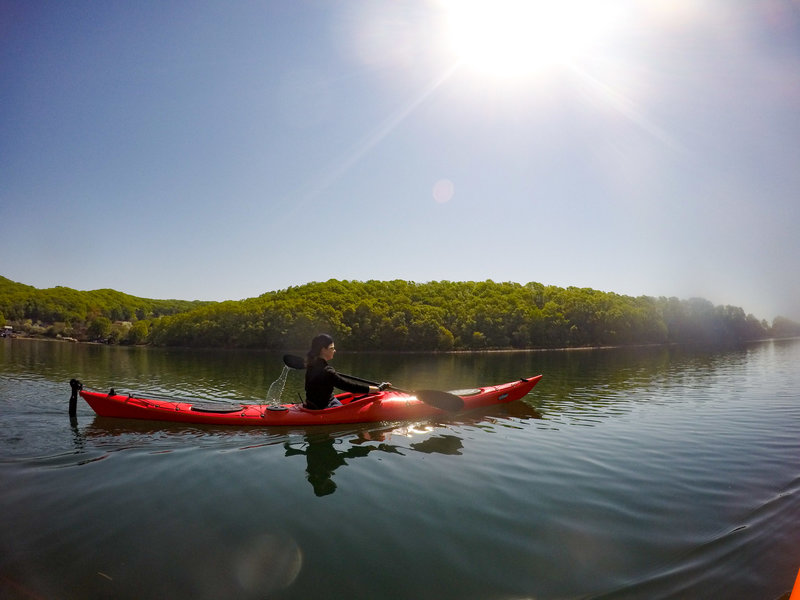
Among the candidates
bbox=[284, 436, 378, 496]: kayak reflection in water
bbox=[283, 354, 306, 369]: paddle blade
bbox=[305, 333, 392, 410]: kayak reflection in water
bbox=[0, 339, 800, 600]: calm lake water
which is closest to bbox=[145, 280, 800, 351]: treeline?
bbox=[283, 354, 306, 369]: paddle blade

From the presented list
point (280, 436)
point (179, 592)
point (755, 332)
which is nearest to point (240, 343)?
point (280, 436)

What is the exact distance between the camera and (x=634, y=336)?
93.6m

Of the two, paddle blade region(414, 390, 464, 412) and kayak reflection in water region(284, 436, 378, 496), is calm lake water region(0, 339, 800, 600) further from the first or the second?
paddle blade region(414, 390, 464, 412)

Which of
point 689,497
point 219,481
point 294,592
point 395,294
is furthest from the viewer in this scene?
point 395,294

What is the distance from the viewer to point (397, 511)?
17.7 ft

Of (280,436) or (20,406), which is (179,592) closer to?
(280,436)

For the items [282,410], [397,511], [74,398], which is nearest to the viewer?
[397,511]

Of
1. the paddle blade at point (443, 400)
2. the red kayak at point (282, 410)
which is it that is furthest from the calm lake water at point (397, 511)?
the paddle blade at point (443, 400)

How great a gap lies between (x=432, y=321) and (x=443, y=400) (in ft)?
229

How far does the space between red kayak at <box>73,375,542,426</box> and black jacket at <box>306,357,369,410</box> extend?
24 cm

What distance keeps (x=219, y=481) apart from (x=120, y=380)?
20491 mm

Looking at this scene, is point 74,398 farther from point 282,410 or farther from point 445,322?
point 445,322

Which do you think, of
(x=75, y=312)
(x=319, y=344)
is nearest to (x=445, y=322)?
(x=319, y=344)

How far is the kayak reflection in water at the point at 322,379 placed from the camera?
9.53 m
